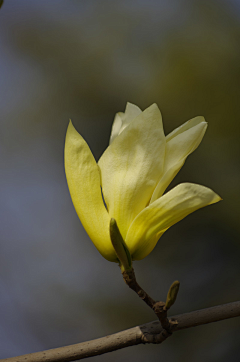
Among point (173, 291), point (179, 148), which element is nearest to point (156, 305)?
point (173, 291)

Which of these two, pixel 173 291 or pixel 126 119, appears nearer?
pixel 173 291

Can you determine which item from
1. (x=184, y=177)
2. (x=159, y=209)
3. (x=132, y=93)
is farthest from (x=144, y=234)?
(x=132, y=93)

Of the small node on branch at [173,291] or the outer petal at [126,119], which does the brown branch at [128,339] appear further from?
the outer petal at [126,119]

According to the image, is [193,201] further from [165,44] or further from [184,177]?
[165,44]

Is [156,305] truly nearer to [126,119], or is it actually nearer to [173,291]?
[173,291]

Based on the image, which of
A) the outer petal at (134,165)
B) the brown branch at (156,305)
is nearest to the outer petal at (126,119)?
the outer petal at (134,165)
